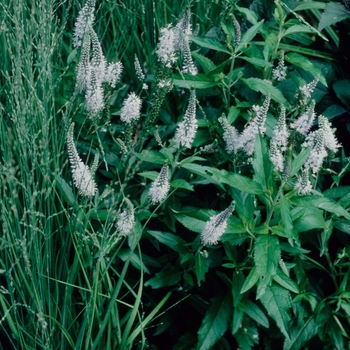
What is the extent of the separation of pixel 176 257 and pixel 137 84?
755mm

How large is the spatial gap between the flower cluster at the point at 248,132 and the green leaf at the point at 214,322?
1.58 feet

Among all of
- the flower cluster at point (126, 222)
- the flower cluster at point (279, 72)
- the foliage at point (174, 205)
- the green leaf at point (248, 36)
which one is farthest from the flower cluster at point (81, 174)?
the flower cluster at point (279, 72)

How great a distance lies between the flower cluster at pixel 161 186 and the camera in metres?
1.70

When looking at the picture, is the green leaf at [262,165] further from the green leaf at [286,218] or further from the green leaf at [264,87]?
the green leaf at [264,87]

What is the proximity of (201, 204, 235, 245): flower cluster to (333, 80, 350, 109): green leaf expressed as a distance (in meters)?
0.96

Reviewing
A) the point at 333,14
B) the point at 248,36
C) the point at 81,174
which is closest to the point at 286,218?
the point at 81,174

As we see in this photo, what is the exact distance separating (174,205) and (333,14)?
1075 millimetres

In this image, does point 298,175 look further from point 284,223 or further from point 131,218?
point 131,218

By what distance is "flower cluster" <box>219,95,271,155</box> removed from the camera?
1773 mm

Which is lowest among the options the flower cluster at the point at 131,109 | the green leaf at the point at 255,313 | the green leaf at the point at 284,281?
the green leaf at the point at 255,313

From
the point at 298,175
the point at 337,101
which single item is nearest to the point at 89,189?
the point at 298,175

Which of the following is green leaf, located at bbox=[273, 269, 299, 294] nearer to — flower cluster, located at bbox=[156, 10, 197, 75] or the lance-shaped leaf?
the lance-shaped leaf

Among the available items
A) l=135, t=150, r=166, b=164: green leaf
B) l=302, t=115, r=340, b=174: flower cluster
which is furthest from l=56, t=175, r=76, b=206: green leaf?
l=302, t=115, r=340, b=174: flower cluster

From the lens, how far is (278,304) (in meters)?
1.77
